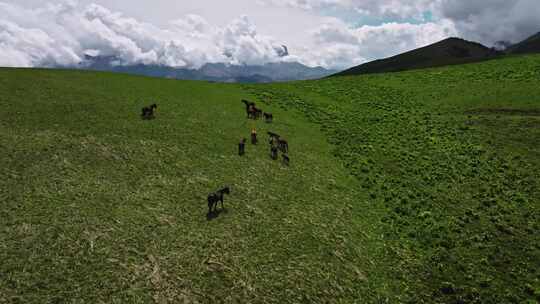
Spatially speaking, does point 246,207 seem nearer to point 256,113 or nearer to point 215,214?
point 215,214

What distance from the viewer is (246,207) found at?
75.3 feet

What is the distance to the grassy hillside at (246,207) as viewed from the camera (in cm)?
1606

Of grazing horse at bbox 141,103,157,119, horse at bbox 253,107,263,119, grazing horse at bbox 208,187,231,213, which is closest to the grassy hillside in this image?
grazing horse at bbox 208,187,231,213

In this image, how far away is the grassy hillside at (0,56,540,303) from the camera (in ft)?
52.7

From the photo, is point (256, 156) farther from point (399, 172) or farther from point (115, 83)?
point (115, 83)

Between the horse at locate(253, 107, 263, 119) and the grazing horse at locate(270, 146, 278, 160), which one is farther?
the horse at locate(253, 107, 263, 119)

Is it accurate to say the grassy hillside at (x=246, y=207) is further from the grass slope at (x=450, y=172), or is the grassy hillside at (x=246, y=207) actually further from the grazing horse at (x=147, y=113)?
the grazing horse at (x=147, y=113)

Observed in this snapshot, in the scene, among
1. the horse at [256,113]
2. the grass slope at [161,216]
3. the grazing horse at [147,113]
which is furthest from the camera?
the horse at [256,113]

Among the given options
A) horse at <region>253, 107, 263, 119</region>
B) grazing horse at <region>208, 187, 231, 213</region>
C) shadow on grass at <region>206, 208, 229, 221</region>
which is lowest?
shadow on grass at <region>206, 208, 229, 221</region>

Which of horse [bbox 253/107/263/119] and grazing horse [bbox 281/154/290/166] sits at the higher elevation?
horse [bbox 253/107/263/119]

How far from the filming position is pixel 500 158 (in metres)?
36.0

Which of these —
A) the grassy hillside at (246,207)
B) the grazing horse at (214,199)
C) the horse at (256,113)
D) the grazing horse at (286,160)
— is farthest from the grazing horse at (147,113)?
the grazing horse at (214,199)

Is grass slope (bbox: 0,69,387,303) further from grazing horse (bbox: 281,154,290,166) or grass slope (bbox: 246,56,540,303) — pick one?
grass slope (bbox: 246,56,540,303)

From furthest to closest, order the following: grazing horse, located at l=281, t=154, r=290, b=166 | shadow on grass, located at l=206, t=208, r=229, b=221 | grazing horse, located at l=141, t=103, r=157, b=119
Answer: grazing horse, located at l=141, t=103, r=157, b=119 → grazing horse, located at l=281, t=154, r=290, b=166 → shadow on grass, located at l=206, t=208, r=229, b=221
